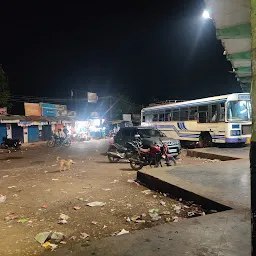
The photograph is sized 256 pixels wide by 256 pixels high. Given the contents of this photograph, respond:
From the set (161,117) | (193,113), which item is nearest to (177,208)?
(193,113)

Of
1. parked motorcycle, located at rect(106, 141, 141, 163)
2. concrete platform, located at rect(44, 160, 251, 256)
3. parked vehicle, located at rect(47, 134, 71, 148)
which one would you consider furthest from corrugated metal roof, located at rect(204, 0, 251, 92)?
parked vehicle, located at rect(47, 134, 71, 148)

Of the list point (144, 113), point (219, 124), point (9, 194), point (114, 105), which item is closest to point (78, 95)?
point (114, 105)

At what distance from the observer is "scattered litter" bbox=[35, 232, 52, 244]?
3.96m

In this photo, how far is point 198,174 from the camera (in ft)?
24.2

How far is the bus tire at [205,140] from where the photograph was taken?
593 inches

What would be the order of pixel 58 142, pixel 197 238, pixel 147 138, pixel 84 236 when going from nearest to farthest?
1. pixel 197 238
2. pixel 84 236
3. pixel 147 138
4. pixel 58 142

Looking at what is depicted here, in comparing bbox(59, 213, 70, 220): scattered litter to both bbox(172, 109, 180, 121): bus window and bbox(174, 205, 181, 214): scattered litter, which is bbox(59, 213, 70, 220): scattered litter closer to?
bbox(174, 205, 181, 214): scattered litter

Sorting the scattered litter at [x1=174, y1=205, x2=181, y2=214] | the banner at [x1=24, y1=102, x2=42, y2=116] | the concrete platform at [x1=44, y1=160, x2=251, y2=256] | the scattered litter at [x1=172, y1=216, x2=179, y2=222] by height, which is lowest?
the scattered litter at [x1=172, y1=216, x2=179, y2=222]

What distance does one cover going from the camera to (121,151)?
12000mm

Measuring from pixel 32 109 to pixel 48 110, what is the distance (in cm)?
289

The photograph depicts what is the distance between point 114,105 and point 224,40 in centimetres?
4051

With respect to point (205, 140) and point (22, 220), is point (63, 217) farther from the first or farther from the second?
point (205, 140)

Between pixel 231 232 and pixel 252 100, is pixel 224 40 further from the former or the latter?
pixel 252 100

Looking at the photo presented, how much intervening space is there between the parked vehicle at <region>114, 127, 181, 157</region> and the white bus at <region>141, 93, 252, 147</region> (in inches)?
130
